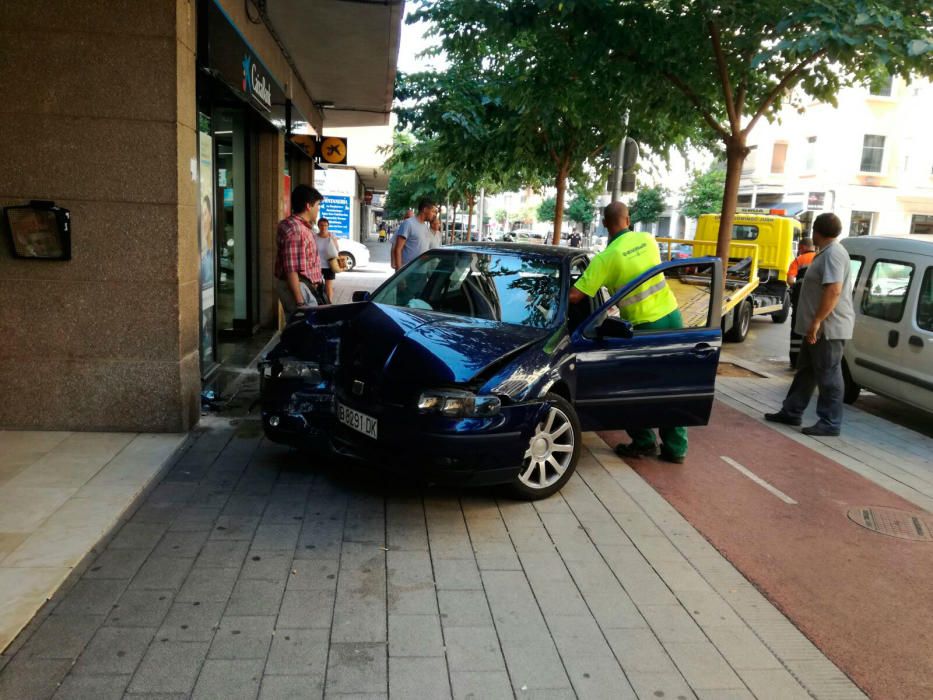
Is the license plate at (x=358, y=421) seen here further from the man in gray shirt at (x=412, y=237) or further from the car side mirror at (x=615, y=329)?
the man in gray shirt at (x=412, y=237)

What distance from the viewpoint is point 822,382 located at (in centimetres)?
731

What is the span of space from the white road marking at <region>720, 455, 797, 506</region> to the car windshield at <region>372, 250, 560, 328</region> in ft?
6.84

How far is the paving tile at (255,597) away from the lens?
11.5 feet

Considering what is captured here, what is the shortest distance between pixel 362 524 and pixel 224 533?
30.0 inches

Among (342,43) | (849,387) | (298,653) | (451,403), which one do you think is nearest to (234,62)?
(342,43)

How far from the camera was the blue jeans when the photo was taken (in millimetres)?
7195

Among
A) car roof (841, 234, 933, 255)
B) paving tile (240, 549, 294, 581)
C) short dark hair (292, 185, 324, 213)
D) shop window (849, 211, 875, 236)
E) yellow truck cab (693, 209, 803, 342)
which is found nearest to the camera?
paving tile (240, 549, 294, 581)

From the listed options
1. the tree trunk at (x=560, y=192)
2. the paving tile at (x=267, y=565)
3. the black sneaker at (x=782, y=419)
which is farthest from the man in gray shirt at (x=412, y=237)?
the paving tile at (x=267, y=565)

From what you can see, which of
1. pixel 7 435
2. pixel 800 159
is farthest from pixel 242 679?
pixel 800 159

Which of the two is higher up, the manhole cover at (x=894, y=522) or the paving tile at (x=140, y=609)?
the paving tile at (x=140, y=609)

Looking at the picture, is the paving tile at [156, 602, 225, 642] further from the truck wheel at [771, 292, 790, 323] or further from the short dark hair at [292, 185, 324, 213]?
the truck wheel at [771, 292, 790, 323]

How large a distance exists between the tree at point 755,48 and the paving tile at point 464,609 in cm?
565

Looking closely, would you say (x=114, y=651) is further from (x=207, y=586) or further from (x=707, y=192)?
(x=707, y=192)

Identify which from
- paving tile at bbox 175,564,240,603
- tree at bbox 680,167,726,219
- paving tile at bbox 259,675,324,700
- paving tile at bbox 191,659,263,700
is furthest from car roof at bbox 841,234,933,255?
tree at bbox 680,167,726,219
